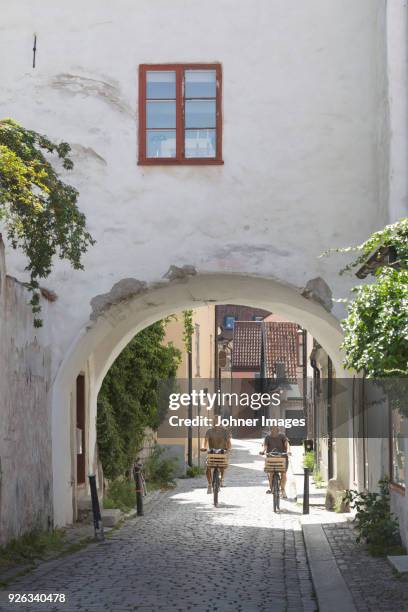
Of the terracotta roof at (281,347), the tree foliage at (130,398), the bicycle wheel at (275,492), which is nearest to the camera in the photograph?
the bicycle wheel at (275,492)

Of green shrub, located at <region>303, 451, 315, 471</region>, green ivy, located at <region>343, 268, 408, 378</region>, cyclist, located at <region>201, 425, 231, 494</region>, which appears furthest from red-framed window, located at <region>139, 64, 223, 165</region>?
green shrub, located at <region>303, 451, 315, 471</region>

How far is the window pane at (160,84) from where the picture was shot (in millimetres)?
15359

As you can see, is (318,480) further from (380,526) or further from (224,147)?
(380,526)

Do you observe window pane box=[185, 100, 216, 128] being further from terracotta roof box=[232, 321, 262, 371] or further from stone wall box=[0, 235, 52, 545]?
terracotta roof box=[232, 321, 262, 371]

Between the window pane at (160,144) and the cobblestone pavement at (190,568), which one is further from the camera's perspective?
the window pane at (160,144)

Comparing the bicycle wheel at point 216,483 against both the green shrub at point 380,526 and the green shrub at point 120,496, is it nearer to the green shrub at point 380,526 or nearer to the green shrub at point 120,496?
the green shrub at point 120,496

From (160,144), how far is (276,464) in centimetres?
757

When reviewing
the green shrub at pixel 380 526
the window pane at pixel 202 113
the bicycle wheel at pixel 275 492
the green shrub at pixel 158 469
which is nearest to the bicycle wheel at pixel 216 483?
the bicycle wheel at pixel 275 492

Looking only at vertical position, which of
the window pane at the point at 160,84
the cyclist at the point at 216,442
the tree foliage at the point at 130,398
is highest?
the window pane at the point at 160,84

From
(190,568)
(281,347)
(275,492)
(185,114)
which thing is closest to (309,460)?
(275,492)

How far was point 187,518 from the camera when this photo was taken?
18.4m

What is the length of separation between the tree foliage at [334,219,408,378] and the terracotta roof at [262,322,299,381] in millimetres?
41488

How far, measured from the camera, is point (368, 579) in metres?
10.6

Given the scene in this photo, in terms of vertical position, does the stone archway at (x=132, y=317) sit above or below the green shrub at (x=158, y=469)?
above
